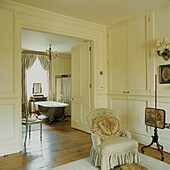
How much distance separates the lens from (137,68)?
3801mm

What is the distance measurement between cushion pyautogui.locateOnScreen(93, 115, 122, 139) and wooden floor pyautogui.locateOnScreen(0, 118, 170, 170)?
0.66 m

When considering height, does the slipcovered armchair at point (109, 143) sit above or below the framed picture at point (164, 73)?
below

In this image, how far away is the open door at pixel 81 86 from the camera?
4.61m

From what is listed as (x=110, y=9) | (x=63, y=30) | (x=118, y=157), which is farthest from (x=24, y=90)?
(x=118, y=157)

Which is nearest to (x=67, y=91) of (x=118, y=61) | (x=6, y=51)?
(x=118, y=61)

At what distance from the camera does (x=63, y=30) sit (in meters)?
3.92

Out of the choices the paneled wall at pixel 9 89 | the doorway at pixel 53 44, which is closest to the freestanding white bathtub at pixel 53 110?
the doorway at pixel 53 44

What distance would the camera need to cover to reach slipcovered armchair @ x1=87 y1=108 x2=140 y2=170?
246 cm

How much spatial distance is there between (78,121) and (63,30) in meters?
2.59

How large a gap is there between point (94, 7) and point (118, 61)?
1.46 m

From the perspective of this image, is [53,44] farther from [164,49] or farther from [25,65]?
[164,49]

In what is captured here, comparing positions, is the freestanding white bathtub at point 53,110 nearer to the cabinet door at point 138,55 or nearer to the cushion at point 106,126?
the cabinet door at point 138,55

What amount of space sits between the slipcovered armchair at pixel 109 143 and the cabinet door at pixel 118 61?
4.73 ft

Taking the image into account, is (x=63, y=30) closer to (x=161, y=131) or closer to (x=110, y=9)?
(x=110, y=9)
